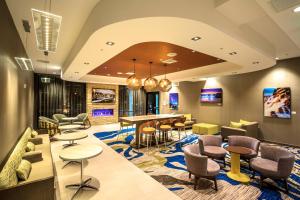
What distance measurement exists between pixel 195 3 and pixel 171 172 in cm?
341

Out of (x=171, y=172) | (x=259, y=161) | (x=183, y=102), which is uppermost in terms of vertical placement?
(x=183, y=102)

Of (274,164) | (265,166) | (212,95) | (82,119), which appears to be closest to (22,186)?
(265,166)

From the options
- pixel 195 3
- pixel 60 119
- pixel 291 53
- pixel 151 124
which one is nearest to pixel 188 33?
pixel 195 3

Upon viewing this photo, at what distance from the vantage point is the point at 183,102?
970 cm

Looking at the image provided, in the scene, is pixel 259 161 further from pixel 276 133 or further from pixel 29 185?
pixel 29 185

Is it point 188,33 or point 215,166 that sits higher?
point 188,33

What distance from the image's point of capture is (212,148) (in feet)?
13.4

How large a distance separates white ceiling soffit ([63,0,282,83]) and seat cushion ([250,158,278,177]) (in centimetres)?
248

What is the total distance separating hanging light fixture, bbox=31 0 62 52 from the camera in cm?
157

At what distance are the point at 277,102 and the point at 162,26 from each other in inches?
240

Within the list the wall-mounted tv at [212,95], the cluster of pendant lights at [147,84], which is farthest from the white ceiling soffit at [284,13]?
the wall-mounted tv at [212,95]

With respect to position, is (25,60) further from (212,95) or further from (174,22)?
(212,95)

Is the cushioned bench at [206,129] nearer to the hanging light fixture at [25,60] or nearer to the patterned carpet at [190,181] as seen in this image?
the patterned carpet at [190,181]

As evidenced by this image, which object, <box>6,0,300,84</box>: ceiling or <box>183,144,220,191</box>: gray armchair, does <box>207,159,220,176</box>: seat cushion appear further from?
<box>6,0,300,84</box>: ceiling
